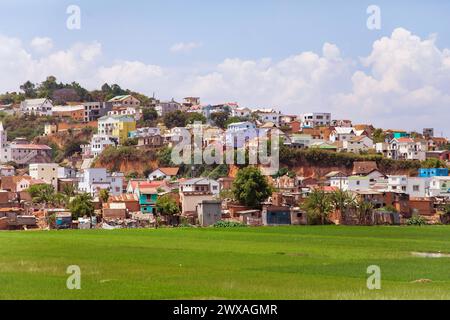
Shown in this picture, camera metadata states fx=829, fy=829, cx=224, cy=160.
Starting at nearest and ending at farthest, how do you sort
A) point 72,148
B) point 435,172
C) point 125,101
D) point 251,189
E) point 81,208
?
1. point 81,208
2. point 251,189
3. point 435,172
4. point 72,148
5. point 125,101

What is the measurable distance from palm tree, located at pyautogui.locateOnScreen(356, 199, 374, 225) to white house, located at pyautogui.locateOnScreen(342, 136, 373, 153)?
25140 mm

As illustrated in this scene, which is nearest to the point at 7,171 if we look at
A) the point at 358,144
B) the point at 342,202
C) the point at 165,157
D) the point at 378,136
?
the point at 165,157

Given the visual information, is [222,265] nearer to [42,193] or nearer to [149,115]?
[42,193]

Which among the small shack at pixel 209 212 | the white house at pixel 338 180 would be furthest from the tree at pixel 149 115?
the small shack at pixel 209 212

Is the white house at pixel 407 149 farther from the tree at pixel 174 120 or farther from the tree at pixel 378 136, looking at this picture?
the tree at pixel 174 120

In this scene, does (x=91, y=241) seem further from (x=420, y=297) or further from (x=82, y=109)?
(x=82, y=109)

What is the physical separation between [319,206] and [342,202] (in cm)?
158

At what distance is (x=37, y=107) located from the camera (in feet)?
347

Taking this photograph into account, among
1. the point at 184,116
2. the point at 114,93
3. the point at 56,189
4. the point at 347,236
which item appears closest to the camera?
the point at 347,236

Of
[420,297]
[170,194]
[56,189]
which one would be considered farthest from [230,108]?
[420,297]

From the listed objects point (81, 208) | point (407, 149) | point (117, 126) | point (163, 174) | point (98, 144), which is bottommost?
point (81, 208)

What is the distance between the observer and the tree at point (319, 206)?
51.0 m
